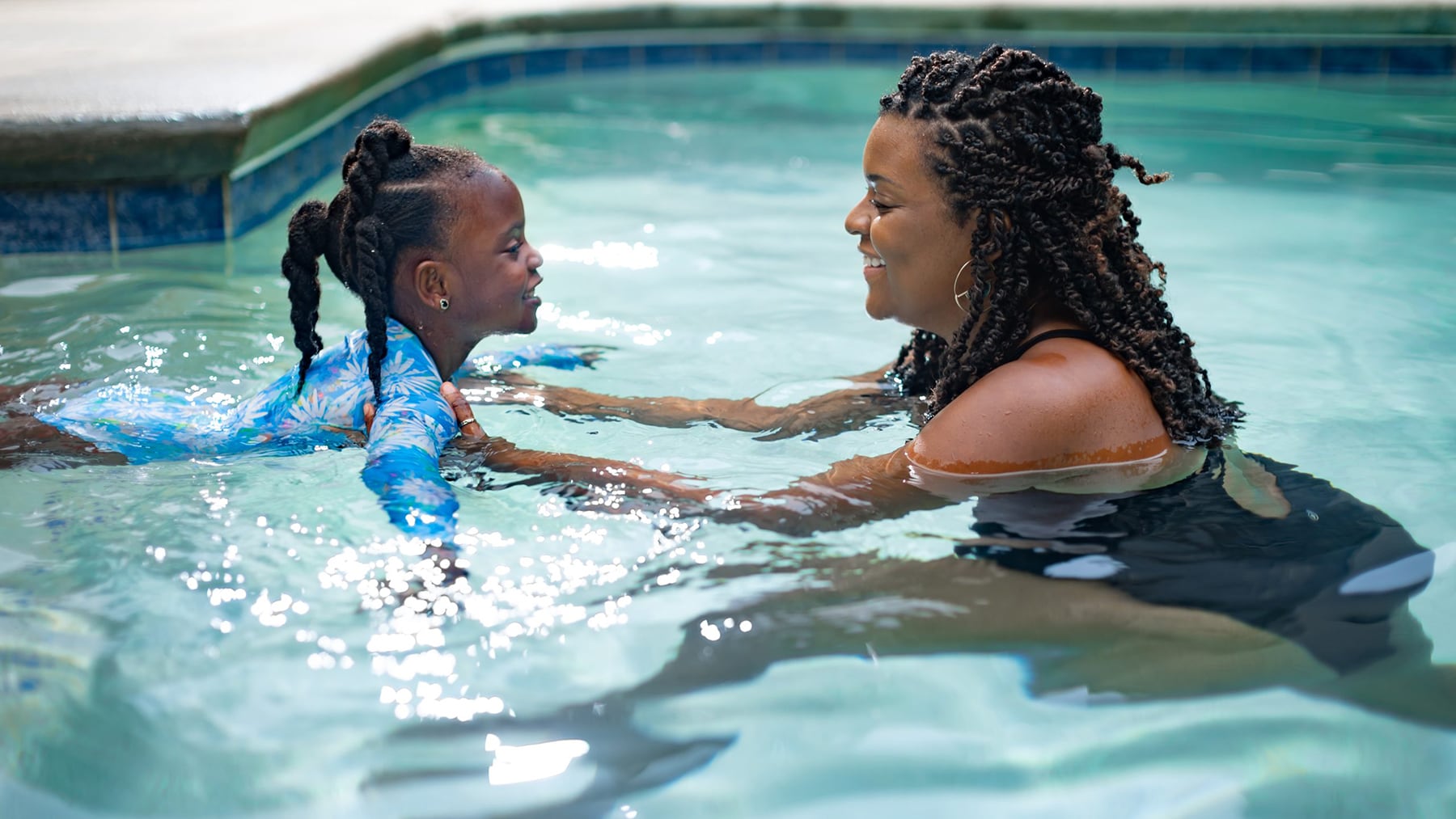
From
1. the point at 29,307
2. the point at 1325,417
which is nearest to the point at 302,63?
the point at 29,307

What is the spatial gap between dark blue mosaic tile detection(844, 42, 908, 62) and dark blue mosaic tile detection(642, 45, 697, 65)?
42.4 inches

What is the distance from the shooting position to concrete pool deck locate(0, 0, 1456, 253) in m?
4.76

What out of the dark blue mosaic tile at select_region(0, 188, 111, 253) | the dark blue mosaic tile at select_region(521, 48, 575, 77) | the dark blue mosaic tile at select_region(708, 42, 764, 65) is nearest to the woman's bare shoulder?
the dark blue mosaic tile at select_region(0, 188, 111, 253)

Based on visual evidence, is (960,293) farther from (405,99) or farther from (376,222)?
(405,99)

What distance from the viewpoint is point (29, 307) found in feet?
14.6

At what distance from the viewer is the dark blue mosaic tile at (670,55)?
9.16 m

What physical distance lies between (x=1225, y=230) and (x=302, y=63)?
4151mm

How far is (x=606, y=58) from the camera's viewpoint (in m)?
9.08

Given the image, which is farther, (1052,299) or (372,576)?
(1052,299)

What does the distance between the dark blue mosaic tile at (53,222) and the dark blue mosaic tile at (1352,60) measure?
7062 mm

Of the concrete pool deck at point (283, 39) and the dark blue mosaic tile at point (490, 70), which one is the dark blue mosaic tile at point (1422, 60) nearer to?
the concrete pool deck at point (283, 39)

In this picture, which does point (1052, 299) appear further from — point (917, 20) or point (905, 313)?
point (917, 20)

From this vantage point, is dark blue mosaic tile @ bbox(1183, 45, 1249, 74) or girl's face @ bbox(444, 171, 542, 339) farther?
dark blue mosaic tile @ bbox(1183, 45, 1249, 74)

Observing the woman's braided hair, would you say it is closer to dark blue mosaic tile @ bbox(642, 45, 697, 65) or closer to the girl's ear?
the girl's ear
